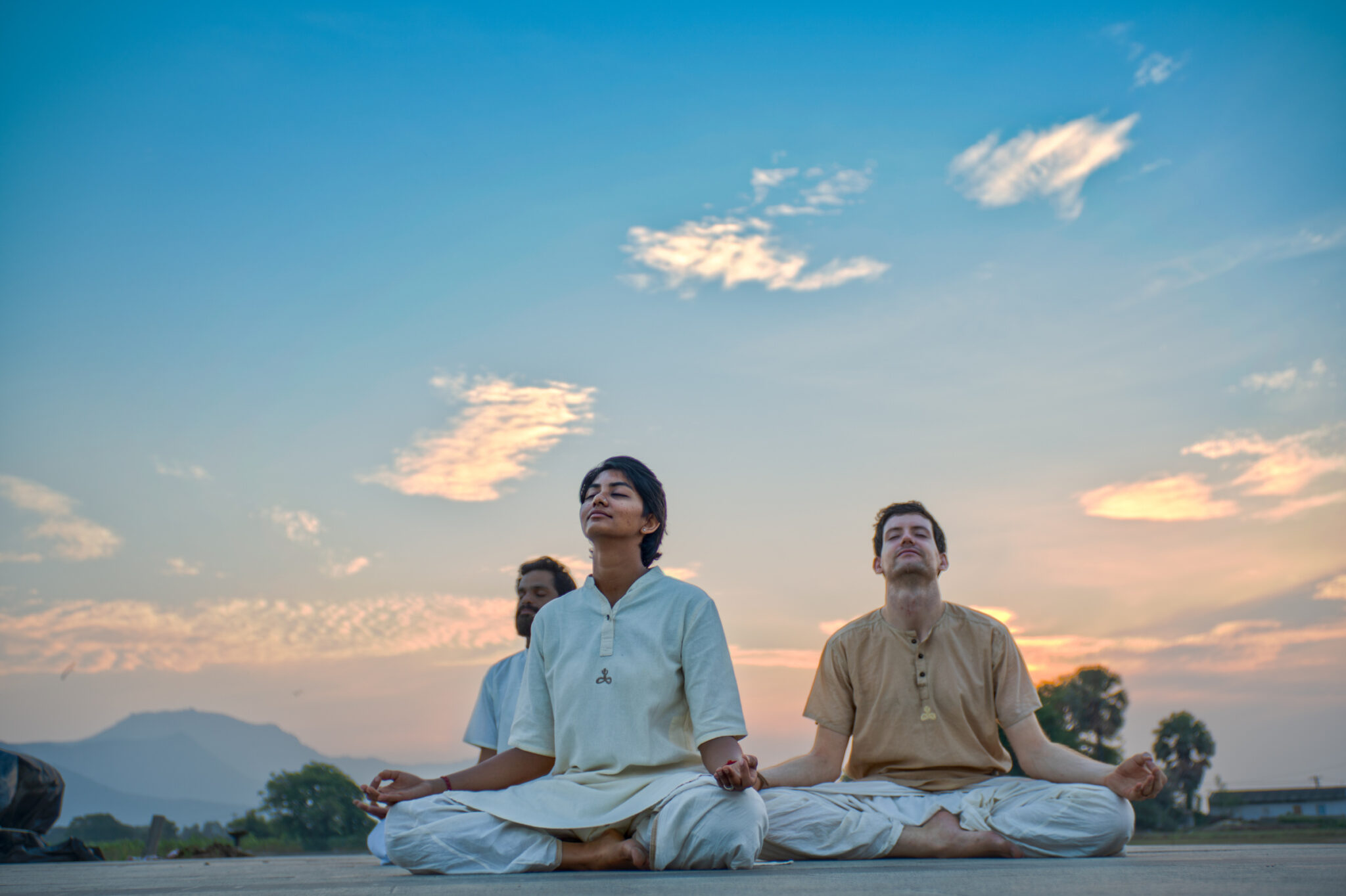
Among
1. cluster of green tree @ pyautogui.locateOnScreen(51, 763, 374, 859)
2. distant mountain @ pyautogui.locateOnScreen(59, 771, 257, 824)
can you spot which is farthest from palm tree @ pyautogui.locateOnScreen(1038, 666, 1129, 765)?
distant mountain @ pyautogui.locateOnScreen(59, 771, 257, 824)

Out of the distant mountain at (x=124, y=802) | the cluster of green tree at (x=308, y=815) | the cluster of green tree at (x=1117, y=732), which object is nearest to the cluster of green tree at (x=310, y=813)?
the cluster of green tree at (x=308, y=815)

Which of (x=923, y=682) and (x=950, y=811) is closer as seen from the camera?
(x=950, y=811)

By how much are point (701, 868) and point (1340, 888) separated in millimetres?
2067

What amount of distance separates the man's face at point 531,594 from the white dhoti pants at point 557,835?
2.72m

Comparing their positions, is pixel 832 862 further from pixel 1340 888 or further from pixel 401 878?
pixel 1340 888

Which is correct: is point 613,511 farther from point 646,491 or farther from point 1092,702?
point 1092,702

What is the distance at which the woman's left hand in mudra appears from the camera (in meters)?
3.32

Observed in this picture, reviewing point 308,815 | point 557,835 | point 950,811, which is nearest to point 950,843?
point 950,811

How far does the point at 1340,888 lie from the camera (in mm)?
2041

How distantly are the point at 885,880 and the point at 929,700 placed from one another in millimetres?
2730

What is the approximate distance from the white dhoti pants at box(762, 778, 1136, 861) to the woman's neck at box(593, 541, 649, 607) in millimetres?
1325

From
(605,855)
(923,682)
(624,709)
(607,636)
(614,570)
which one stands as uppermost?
→ (614,570)

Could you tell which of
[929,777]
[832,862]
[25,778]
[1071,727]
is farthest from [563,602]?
[1071,727]

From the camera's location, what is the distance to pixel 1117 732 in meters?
42.0
